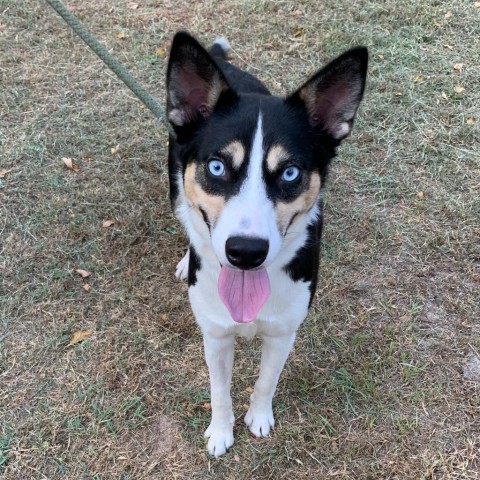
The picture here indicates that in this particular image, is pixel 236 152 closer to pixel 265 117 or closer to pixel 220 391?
pixel 265 117

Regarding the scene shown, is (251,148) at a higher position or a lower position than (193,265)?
higher

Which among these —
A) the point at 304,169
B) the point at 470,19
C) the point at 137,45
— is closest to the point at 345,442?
the point at 304,169

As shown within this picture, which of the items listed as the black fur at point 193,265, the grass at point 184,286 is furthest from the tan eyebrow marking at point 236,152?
the grass at point 184,286

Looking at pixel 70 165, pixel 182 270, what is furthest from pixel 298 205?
pixel 70 165

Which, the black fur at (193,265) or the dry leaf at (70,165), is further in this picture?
the dry leaf at (70,165)

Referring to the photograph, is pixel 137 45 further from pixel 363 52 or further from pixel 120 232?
pixel 363 52

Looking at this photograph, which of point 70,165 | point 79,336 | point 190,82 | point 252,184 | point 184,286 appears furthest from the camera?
point 70,165

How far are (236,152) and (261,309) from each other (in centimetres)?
83

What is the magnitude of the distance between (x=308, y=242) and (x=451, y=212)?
2231 millimetres

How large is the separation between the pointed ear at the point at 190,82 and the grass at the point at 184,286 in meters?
1.76

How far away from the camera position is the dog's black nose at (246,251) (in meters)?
2.12

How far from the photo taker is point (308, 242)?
9.04 feet

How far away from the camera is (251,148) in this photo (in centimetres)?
229

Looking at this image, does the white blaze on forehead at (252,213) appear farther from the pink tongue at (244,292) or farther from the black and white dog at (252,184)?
the pink tongue at (244,292)
